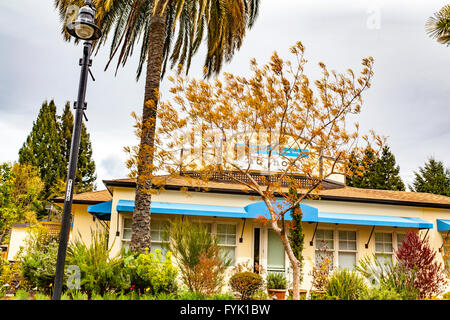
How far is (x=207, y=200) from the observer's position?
13258 mm

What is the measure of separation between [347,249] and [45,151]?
30.7m

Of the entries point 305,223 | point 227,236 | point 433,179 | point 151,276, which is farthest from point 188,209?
point 433,179

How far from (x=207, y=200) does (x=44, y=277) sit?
6771 millimetres

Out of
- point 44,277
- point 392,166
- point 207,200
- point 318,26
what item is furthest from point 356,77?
point 392,166

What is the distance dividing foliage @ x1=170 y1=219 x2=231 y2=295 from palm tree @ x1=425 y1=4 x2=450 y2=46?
512 inches

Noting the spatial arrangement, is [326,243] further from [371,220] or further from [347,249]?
[371,220]

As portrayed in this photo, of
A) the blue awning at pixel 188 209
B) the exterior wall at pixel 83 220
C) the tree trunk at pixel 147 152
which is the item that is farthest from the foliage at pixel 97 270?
the exterior wall at pixel 83 220

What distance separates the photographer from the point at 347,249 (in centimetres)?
1409

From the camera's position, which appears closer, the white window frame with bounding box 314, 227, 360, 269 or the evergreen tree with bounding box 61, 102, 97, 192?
the white window frame with bounding box 314, 227, 360, 269

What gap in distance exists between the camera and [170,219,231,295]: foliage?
7.99m

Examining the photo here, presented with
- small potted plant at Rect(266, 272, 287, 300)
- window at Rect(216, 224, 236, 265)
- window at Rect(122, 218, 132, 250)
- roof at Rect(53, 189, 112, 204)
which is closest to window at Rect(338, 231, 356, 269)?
small potted plant at Rect(266, 272, 287, 300)

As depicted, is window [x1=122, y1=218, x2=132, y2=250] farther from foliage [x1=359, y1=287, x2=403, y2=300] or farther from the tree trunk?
foliage [x1=359, y1=287, x2=403, y2=300]

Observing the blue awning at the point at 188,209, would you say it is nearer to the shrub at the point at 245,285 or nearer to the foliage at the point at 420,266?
the shrub at the point at 245,285
